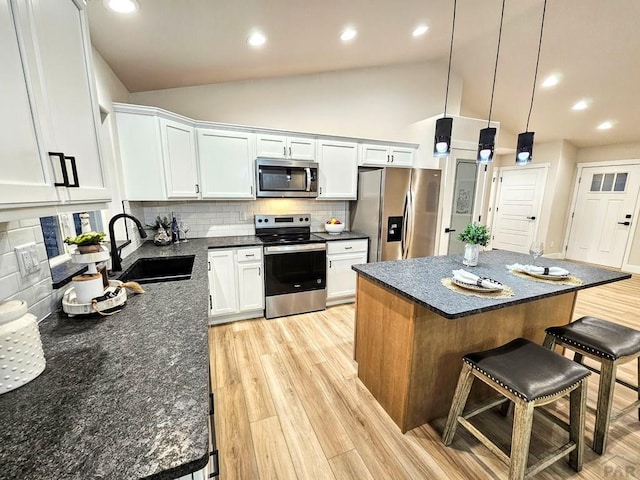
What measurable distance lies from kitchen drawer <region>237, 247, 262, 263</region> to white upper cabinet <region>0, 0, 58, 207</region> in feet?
7.01

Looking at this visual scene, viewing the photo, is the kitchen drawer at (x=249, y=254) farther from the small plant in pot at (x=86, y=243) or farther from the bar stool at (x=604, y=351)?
the bar stool at (x=604, y=351)

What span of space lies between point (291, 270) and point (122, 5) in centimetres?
245

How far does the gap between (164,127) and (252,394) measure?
2.49 metres

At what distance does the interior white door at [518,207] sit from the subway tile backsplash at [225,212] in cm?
511

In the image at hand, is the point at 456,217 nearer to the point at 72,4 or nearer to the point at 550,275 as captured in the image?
the point at 550,275

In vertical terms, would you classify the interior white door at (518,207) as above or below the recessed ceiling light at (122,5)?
below

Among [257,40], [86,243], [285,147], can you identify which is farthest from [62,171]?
[285,147]

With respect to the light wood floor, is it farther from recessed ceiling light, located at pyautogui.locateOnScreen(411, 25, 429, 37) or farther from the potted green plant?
recessed ceiling light, located at pyautogui.locateOnScreen(411, 25, 429, 37)

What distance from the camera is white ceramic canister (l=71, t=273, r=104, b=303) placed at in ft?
3.88

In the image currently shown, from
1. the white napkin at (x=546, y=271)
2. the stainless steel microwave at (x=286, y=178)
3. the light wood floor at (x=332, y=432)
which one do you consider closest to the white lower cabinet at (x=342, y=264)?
the stainless steel microwave at (x=286, y=178)

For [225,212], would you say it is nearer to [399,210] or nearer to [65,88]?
[399,210]

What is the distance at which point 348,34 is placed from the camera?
251 cm

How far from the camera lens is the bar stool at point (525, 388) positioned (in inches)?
48.3

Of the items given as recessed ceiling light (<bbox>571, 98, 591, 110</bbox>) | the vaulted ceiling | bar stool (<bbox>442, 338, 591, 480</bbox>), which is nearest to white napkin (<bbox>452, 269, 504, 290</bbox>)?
bar stool (<bbox>442, 338, 591, 480</bbox>)
